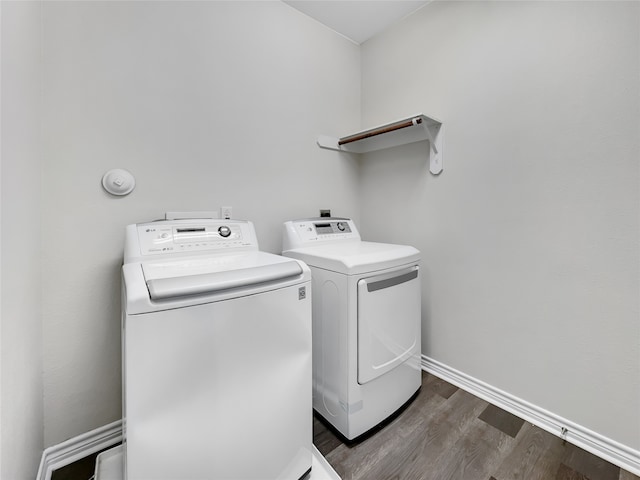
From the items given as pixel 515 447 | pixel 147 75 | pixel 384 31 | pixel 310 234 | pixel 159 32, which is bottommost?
pixel 515 447

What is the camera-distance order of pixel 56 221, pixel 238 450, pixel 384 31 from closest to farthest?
pixel 238 450 < pixel 56 221 < pixel 384 31

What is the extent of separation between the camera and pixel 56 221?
114 cm

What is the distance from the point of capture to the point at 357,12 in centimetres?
188

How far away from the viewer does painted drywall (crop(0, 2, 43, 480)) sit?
709 mm

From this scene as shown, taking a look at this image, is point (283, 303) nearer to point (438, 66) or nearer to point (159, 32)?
point (159, 32)

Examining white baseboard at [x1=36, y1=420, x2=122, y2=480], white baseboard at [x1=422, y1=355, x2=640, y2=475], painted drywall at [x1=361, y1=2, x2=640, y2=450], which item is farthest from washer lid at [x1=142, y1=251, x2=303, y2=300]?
white baseboard at [x1=422, y1=355, x2=640, y2=475]

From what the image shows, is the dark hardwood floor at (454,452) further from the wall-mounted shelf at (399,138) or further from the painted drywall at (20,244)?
the wall-mounted shelf at (399,138)

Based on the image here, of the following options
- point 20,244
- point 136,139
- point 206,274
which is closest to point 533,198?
point 206,274

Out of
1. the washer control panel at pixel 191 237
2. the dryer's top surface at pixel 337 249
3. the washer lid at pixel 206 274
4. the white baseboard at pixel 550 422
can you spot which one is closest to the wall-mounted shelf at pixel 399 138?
the dryer's top surface at pixel 337 249

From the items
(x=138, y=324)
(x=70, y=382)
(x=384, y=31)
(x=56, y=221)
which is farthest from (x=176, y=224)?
(x=384, y=31)

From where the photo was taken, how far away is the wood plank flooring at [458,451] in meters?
1.11

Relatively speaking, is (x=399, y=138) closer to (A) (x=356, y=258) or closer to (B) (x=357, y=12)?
(B) (x=357, y=12)

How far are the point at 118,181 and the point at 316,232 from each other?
3.31ft

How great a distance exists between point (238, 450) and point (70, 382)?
2.84 ft
